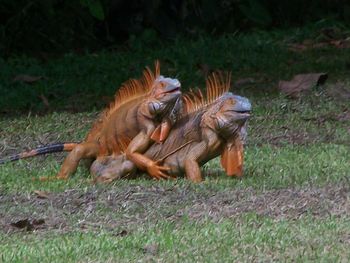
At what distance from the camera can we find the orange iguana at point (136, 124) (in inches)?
267

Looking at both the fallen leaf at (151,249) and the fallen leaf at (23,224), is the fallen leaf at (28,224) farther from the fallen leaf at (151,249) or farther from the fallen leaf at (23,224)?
the fallen leaf at (151,249)

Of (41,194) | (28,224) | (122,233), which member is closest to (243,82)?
(41,194)

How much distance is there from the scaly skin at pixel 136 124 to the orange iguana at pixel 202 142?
0.20ft

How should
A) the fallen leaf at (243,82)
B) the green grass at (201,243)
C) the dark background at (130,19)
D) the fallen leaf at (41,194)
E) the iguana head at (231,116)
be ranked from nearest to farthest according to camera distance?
the green grass at (201,243)
the fallen leaf at (41,194)
the iguana head at (231,116)
the fallen leaf at (243,82)
the dark background at (130,19)

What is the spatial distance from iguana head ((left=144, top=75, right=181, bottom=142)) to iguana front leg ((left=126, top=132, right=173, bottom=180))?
62mm

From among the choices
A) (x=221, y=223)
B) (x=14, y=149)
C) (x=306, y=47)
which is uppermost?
(x=221, y=223)

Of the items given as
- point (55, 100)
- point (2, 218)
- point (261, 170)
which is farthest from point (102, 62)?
point (2, 218)

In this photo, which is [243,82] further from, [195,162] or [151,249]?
[151,249]

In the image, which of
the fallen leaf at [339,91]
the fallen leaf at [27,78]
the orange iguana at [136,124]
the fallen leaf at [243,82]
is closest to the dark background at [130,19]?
the fallen leaf at [27,78]

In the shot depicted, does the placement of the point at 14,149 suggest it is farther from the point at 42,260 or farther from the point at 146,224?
the point at 42,260

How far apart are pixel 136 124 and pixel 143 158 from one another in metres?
0.22

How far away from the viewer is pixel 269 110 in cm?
944

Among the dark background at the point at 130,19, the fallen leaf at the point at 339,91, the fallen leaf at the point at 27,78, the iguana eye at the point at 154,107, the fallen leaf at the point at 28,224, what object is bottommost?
the dark background at the point at 130,19

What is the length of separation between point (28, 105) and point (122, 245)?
503 cm
